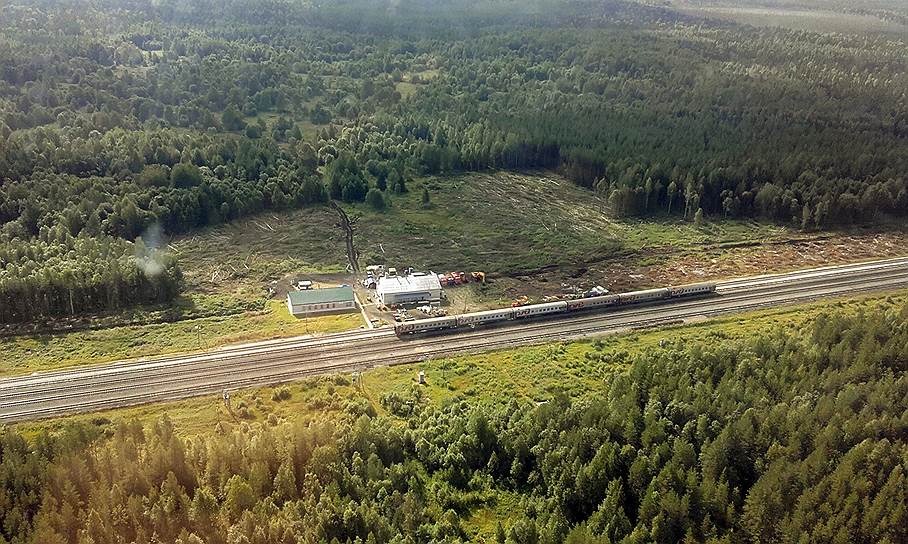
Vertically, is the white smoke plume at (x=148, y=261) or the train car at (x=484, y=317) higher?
the white smoke plume at (x=148, y=261)

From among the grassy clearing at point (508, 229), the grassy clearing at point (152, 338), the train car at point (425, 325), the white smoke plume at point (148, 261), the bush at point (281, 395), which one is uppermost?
the white smoke plume at point (148, 261)

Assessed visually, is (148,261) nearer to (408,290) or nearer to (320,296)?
(320,296)

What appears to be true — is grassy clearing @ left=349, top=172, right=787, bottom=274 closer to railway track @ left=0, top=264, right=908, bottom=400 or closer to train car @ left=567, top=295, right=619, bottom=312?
train car @ left=567, top=295, right=619, bottom=312

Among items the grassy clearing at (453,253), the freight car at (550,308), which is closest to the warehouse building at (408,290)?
the grassy clearing at (453,253)

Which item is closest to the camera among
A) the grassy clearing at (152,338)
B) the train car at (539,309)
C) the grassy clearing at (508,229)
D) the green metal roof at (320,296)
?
the grassy clearing at (152,338)

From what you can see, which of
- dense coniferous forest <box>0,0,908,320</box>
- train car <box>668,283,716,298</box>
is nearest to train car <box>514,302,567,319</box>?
train car <box>668,283,716,298</box>

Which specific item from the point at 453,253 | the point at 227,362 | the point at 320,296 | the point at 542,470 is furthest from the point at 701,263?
the point at 227,362

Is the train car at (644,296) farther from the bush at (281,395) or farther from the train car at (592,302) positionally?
the bush at (281,395)
